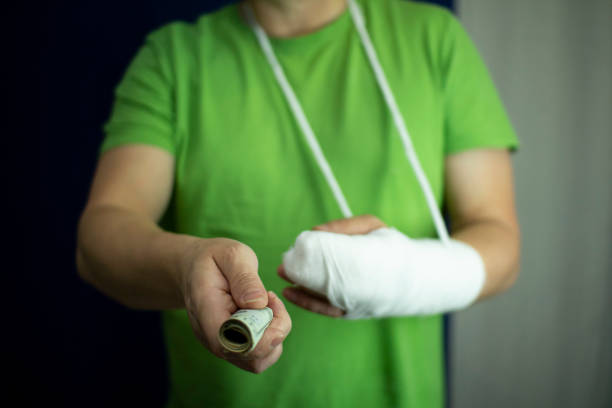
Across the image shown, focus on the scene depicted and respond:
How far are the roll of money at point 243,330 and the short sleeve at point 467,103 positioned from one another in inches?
13.1

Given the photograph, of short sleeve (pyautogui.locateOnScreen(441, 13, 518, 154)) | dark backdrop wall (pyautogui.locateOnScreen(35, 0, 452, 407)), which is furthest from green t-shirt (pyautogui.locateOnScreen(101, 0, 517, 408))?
dark backdrop wall (pyautogui.locateOnScreen(35, 0, 452, 407))

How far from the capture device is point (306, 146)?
0.35 metres

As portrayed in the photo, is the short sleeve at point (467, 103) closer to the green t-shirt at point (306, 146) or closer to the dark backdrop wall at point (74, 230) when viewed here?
the green t-shirt at point (306, 146)

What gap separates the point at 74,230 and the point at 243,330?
23.9 inches

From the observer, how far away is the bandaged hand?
286 millimetres

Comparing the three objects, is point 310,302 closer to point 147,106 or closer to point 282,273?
point 282,273

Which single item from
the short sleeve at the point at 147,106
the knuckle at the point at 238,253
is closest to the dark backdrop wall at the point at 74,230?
the short sleeve at the point at 147,106

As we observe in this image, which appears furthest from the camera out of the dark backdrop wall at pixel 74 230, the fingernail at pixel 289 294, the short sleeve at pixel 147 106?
the dark backdrop wall at pixel 74 230

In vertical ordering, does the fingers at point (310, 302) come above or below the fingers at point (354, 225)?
below

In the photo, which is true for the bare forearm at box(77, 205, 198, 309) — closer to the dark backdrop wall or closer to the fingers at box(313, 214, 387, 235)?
the fingers at box(313, 214, 387, 235)

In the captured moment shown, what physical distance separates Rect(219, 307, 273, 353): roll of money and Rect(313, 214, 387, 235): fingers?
13 centimetres

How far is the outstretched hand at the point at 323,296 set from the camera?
0.29m

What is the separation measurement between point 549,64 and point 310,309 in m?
0.59

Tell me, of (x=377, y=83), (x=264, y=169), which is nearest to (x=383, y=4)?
(x=377, y=83)
